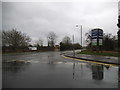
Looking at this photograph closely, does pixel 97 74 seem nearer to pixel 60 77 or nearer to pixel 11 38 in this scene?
pixel 60 77

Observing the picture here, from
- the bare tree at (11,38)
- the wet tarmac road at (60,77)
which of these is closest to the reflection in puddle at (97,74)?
the wet tarmac road at (60,77)

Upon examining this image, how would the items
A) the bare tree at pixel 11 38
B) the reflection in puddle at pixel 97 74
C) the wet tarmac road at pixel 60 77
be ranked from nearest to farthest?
the wet tarmac road at pixel 60 77 < the reflection in puddle at pixel 97 74 < the bare tree at pixel 11 38

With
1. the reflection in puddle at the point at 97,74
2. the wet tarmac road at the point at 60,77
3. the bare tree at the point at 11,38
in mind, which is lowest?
the reflection in puddle at the point at 97,74

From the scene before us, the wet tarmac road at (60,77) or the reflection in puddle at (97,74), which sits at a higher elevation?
the wet tarmac road at (60,77)

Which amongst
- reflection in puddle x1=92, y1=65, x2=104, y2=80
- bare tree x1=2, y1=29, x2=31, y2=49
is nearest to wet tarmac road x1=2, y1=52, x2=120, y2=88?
reflection in puddle x1=92, y1=65, x2=104, y2=80

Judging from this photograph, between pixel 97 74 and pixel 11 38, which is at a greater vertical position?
pixel 11 38

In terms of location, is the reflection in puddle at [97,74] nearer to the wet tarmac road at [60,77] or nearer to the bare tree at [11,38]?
the wet tarmac road at [60,77]

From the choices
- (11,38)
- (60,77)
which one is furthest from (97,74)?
(11,38)

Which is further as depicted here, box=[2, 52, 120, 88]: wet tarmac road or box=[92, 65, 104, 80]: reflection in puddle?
box=[92, 65, 104, 80]: reflection in puddle

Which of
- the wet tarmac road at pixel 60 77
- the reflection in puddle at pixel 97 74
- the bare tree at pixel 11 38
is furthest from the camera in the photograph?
the bare tree at pixel 11 38

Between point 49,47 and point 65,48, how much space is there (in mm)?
12387

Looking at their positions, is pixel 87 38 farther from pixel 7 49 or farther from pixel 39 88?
pixel 39 88

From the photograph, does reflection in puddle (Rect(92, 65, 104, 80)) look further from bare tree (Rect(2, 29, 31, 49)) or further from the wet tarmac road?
bare tree (Rect(2, 29, 31, 49))

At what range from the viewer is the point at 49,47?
2650 inches
